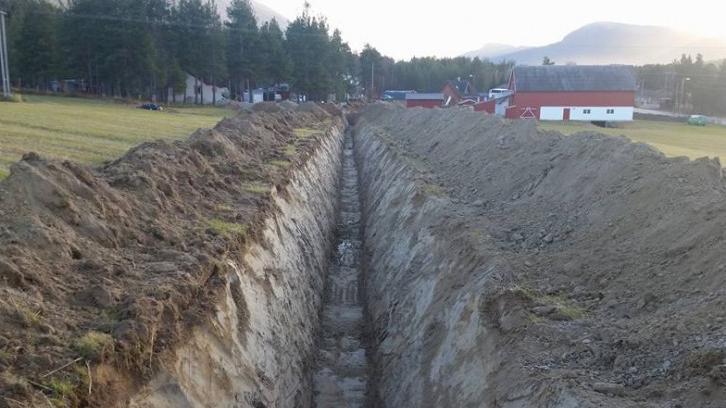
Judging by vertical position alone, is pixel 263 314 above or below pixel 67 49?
below

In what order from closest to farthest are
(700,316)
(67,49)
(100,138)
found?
(700,316) < (100,138) < (67,49)

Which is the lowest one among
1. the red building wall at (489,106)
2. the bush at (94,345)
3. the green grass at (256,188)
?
the bush at (94,345)

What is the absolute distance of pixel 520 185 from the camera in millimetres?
16250

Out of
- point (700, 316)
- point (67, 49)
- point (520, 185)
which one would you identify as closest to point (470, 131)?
point (520, 185)

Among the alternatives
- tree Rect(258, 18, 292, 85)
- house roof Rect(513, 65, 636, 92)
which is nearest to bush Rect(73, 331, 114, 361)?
house roof Rect(513, 65, 636, 92)

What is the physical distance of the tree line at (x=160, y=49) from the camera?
65.4m

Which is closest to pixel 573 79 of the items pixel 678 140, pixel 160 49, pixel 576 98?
pixel 576 98

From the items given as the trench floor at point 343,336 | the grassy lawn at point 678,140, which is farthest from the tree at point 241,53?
the trench floor at point 343,336

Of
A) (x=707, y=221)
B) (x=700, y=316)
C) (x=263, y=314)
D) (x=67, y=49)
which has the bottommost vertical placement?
(x=263, y=314)

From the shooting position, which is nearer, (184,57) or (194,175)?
→ (194,175)

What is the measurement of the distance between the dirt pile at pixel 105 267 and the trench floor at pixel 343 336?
315cm

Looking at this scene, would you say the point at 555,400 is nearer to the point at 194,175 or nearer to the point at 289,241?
the point at 289,241

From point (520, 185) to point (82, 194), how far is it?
1113 centimetres

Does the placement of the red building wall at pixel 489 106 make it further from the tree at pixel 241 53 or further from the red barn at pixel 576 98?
the tree at pixel 241 53
